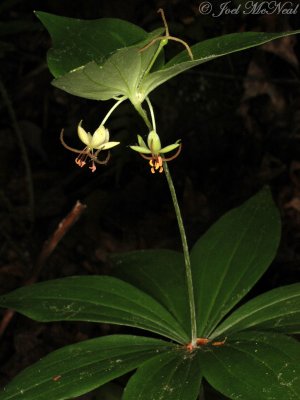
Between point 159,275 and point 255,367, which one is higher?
point 159,275

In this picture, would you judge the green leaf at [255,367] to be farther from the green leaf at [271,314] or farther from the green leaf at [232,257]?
the green leaf at [232,257]

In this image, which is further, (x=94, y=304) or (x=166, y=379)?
(x=94, y=304)

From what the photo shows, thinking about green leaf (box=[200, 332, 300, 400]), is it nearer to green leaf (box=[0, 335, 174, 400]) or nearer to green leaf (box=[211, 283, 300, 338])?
green leaf (box=[211, 283, 300, 338])

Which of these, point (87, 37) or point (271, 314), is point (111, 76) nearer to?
point (87, 37)

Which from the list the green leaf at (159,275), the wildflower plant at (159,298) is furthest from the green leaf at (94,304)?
the green leaf at (159,275)

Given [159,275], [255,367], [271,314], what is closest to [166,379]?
[255,367]

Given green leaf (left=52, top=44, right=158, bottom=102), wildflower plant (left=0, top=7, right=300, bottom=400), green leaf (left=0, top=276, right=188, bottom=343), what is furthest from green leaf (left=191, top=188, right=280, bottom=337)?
green leaf (left=52, top=44, right=158, bottom=102)
